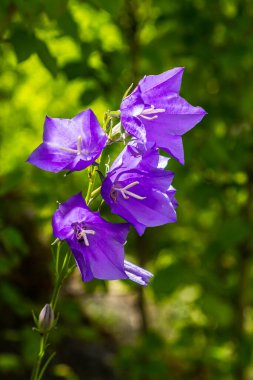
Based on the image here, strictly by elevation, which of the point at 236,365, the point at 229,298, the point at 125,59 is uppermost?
the point at 125,59

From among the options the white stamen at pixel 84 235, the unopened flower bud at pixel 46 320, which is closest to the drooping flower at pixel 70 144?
the white stamen at pixel 84 235

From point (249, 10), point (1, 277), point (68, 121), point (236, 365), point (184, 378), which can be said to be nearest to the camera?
point (68, 121)

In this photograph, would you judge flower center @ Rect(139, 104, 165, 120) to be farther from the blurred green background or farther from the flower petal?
the blurred green background

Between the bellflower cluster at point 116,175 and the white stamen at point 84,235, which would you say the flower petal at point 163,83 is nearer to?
the bellflower cluster at point 116,175

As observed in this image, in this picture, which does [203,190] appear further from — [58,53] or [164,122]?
[164,122]

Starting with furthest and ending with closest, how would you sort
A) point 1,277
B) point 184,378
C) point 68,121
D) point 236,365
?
point 184,378
point 1,277
point 236,365
point 68,121

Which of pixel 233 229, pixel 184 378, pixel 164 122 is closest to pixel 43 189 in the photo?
pixel 233 229

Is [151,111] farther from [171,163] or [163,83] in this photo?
[171,163]
